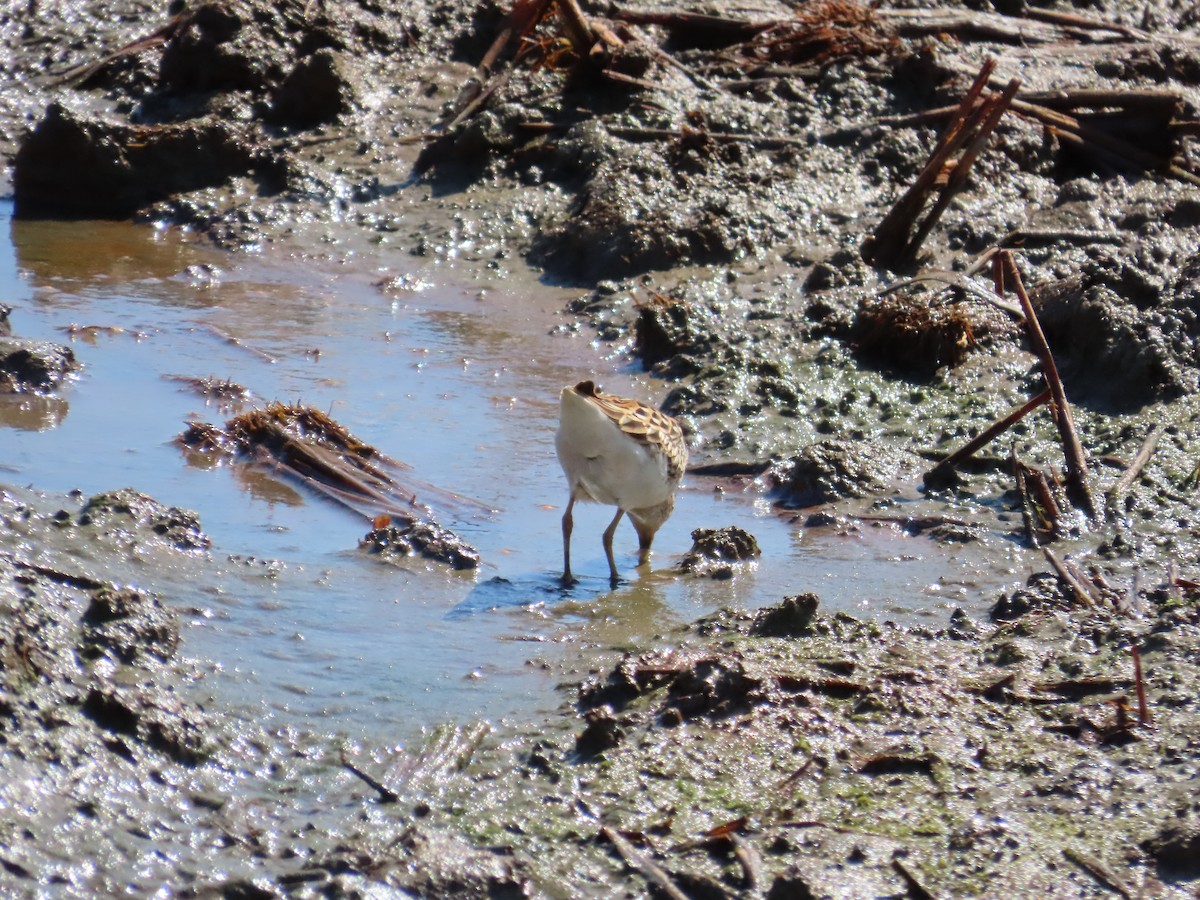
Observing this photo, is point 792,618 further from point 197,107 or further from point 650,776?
point 197,107

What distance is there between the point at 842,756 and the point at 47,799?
2.23m

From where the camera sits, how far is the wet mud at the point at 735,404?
398cm

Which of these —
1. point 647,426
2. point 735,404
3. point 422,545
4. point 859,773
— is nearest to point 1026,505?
A: point 647,426

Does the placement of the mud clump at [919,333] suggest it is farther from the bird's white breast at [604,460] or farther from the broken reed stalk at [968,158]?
the bird's white breast at [604,460]

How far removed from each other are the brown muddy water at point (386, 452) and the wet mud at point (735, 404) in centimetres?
23

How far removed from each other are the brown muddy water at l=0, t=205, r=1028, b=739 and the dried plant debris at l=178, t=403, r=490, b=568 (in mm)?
126

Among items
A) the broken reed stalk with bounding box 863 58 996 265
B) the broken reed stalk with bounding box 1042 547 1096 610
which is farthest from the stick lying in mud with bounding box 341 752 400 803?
the broken reed stalk with bounding box 863 58 996 265

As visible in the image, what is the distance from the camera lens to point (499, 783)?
433 centimetres

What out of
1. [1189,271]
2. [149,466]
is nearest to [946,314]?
[1189,271]

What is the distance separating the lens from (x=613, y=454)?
6348 mm

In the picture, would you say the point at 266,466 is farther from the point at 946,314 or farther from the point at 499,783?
the point at 946,314

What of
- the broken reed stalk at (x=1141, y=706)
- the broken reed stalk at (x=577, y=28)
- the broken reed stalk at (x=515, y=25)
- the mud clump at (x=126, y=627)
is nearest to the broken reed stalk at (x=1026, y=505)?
the broken reed stalk at (x=1141, y=706)

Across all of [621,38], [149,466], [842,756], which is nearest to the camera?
[842,756]

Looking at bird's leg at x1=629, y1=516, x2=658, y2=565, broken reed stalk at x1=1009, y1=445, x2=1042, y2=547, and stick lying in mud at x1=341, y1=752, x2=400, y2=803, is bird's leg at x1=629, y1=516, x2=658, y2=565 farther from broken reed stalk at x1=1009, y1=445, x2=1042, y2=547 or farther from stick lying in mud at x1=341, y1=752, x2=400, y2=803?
stick lying in mud at x1=341, y1=752, x2=400, y2=803
